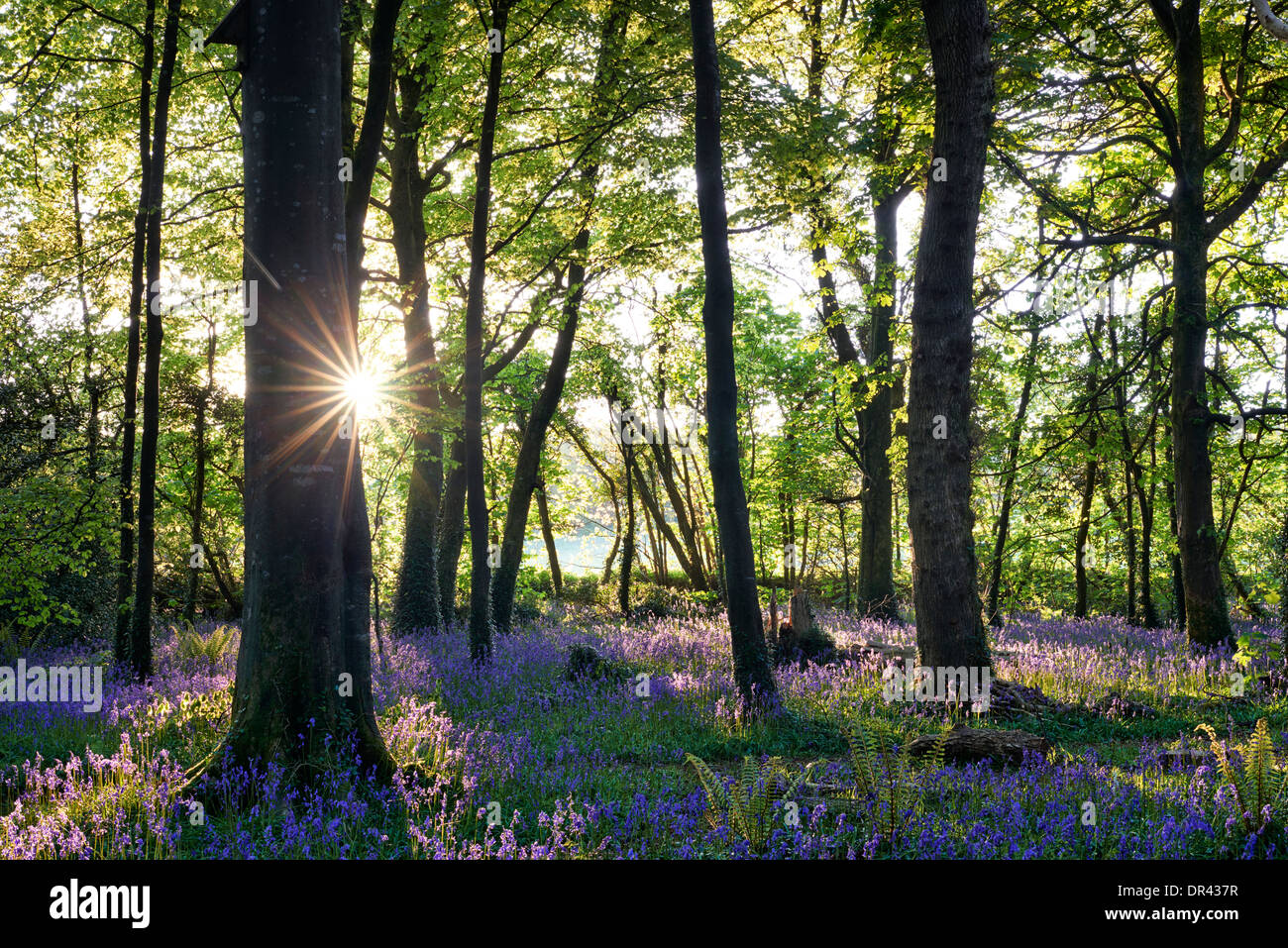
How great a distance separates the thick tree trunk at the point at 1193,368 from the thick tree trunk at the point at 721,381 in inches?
301

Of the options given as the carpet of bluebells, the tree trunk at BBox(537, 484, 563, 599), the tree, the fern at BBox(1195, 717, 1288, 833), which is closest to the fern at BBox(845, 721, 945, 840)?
the carpet of bluebells

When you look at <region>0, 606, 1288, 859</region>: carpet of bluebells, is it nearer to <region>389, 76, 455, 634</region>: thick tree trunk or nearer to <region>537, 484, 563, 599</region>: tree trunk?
<region>389, 76, 455, 634</region>: thick tree trunk

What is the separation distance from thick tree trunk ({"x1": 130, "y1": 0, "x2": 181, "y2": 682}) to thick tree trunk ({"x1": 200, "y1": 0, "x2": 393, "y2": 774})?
4.85 meters

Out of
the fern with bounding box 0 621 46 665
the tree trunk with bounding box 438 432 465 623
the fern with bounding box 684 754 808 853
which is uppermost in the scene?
the tree trunk with bounding box 438 432 465 623

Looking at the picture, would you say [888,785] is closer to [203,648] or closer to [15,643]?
[203,648]

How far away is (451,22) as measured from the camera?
34.1 ft

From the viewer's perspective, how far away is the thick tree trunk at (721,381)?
26.2ft

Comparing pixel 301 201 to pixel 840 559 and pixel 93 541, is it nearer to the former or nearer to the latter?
pixel 93 541

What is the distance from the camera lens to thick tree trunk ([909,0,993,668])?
848 cm

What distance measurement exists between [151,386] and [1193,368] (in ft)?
46.9

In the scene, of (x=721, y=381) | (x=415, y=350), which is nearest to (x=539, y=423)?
(x=415, y=350)
